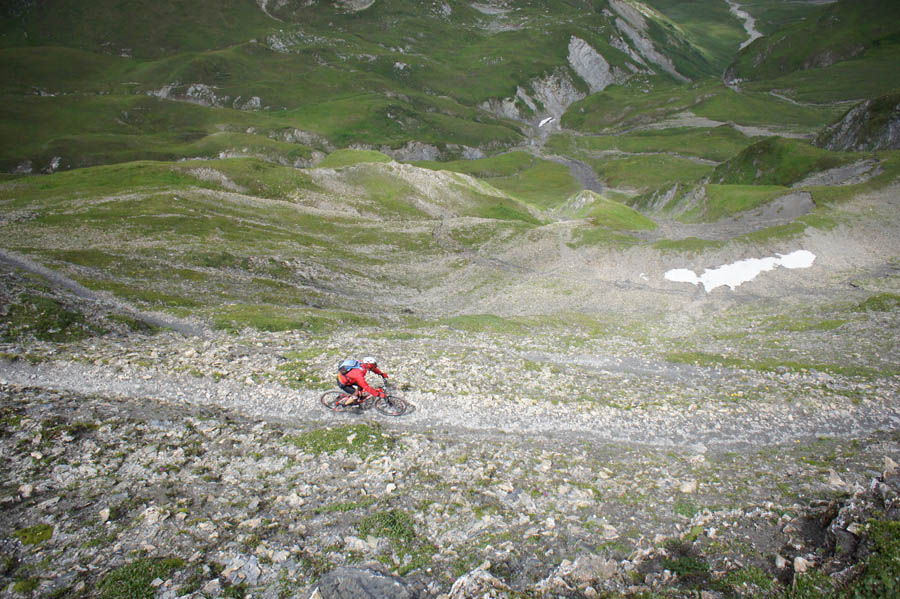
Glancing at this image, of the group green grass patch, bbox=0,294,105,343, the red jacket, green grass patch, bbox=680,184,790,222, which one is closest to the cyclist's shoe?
the red jacket

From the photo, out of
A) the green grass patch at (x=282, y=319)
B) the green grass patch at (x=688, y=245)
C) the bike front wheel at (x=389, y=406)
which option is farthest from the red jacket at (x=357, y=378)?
the green grass patch at (x=688, y=245)

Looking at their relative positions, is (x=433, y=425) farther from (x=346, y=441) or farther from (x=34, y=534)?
(x=34, y=534)

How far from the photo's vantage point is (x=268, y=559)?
43.1ft

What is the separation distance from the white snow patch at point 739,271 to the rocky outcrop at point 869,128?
82.1m

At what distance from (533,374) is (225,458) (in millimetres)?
19066

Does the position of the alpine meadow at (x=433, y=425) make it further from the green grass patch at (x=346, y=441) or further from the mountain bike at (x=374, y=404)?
the mountain bike at (x=374, y=404)

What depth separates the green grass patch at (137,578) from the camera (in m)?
11.5

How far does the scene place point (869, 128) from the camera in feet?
395

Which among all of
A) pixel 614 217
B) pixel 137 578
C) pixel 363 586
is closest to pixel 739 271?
pixel 614 217

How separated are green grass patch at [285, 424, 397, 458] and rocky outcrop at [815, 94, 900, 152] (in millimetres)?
156295

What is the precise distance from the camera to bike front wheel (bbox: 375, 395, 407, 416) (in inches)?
932

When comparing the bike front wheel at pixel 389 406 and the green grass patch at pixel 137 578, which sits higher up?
the green grass patch at pixel 137 578

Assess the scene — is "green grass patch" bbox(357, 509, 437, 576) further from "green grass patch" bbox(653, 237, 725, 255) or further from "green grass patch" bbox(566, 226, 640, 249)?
"green grass patch" bbox(653, 237, 725, 255)

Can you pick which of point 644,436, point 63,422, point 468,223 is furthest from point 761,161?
point 63,422
